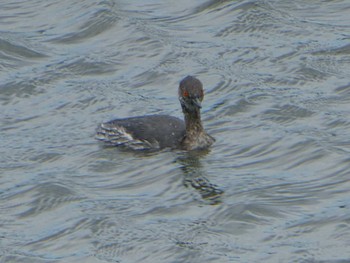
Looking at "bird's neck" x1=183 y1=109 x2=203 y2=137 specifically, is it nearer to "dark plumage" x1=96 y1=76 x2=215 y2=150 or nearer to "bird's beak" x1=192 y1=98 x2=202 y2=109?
"dark plumage" x1=96 y1=76 x2=215 y2=150

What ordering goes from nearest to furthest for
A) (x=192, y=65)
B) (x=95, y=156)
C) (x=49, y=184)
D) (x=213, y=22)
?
(x=49, y=184) → (x=95, y=156) → (x=192, y=65) → (x=213, y=22)

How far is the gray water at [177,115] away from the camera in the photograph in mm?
13445

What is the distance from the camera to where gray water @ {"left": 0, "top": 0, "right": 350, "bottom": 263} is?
13.4 m

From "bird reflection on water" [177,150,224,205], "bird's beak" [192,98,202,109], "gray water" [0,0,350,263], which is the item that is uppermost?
"bird's beak" [192,98,202,109]

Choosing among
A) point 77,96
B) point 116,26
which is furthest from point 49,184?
point 116,26

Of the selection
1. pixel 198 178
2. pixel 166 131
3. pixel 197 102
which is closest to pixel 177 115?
pixel 166 131

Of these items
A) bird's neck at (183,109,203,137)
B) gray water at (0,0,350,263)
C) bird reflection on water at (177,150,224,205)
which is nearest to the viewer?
gray water at (0,0,350,263)

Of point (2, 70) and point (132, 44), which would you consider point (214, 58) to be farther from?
point (2, 70)

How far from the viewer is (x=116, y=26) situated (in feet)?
70.1

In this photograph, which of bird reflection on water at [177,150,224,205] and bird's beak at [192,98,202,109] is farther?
bird's beak at [192,98,202,109]

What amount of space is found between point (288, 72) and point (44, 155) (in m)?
4.15

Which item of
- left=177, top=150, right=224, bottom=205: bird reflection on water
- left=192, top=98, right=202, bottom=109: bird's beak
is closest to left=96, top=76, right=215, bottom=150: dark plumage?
left=192, top=98, right=202, bottom=109: bird's beak

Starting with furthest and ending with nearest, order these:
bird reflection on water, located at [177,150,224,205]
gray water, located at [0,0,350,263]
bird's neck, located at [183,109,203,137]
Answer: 1. bird's neck, located at [183,109,203,137]
2. bird reflection on water, located at [177,150,224,205]
3. gray water, located at [0,0,350,263]

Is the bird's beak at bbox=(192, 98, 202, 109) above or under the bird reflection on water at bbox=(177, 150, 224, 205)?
above
